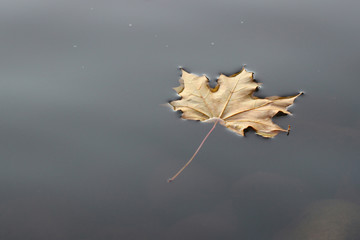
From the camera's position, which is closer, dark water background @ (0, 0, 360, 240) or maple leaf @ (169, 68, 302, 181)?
dark water background @ (0, 0, 360, 240)

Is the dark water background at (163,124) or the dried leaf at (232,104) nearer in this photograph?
the dark water background at (163,124)

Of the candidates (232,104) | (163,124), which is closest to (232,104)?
(232,104)

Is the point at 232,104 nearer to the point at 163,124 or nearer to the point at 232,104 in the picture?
the point at 232,104

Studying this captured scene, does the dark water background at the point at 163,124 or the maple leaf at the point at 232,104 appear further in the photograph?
the maple leaf at the point at 232,104

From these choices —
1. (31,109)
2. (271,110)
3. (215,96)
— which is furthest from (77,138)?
(271,110)

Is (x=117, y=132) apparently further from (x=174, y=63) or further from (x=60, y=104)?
(x=174, y=63)
